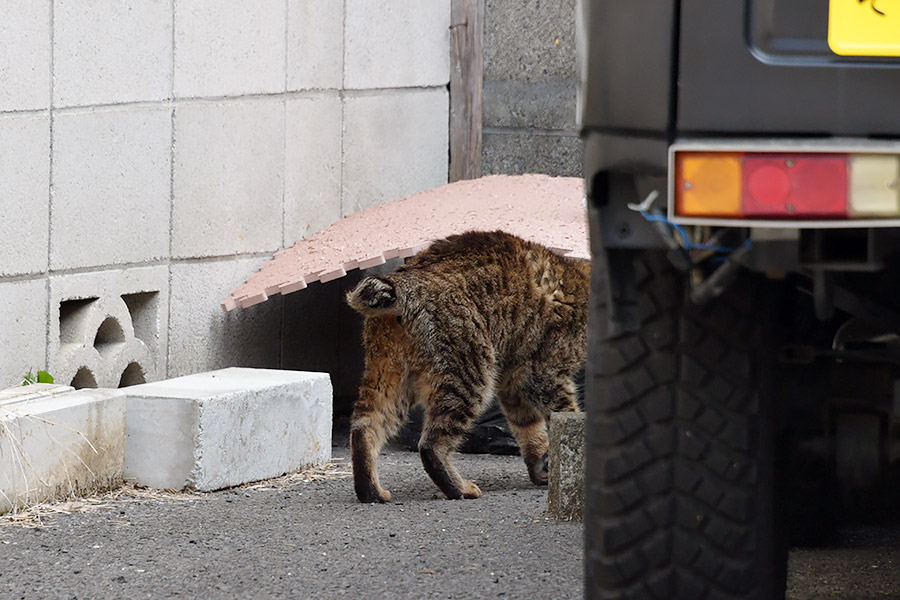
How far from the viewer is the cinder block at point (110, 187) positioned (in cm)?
569

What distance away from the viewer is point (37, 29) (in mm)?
5512

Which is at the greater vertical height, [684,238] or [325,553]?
[684,238]

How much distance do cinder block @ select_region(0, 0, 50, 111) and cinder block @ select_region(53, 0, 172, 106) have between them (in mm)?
70

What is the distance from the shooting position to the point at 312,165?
288 inches

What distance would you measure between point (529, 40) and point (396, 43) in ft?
2.62

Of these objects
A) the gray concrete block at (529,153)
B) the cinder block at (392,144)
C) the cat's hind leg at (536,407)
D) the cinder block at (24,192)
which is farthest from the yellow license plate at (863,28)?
the gray concrete block at (529,153)

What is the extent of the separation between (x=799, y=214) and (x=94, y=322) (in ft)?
14.1

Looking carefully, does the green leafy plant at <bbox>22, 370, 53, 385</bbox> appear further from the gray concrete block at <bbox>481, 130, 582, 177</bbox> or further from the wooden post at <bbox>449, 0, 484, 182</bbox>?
the gray concrete block at <bbox>481, 130, 582, 177</bbox>

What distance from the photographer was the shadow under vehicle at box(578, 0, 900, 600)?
2.09 metres

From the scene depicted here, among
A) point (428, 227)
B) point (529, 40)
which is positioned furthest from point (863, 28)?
point (529, 40)

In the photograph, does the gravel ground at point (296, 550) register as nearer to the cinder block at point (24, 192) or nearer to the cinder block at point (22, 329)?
the cinder block at point (22, 329)

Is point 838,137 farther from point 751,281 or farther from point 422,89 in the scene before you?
point 422,89

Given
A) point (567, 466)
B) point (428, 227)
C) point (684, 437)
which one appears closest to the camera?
point (684, 437)

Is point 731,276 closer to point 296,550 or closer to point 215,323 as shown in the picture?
point 296,550
